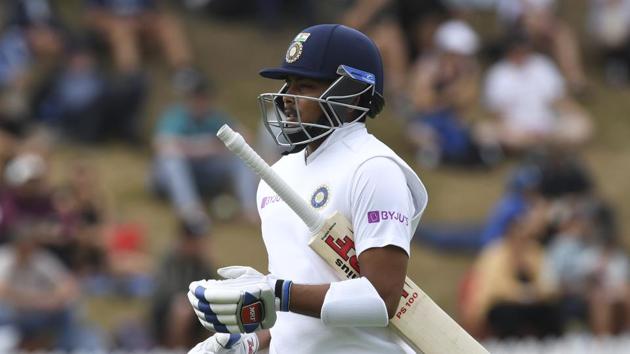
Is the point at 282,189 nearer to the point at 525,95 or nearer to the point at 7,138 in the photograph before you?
the point at 7,138

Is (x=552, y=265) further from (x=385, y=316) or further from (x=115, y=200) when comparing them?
(x=385, y=316)

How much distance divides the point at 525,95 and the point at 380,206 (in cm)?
1028

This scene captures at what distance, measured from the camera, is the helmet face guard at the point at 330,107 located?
4957 mm

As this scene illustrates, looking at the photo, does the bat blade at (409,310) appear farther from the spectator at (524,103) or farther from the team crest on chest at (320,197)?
the spectator at (524,103)

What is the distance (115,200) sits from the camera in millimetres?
13594

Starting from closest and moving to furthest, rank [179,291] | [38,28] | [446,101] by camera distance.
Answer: [179,291], [38,28], [446,101]

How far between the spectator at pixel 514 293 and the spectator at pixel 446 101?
257 cm

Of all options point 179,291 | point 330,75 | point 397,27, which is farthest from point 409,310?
point 397,27

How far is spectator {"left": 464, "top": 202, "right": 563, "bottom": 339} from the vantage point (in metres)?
11.6

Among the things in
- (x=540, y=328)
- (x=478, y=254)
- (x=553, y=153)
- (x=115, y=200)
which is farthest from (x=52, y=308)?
(x=553, y=153)

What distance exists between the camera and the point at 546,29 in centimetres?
1592

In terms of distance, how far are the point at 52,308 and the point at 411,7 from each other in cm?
623

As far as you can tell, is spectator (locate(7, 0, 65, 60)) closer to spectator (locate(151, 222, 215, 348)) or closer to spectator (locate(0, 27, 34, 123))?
spectator (locate(0, 27, 34, 123))

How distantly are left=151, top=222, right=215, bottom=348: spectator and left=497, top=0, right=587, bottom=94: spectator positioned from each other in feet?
20.0
